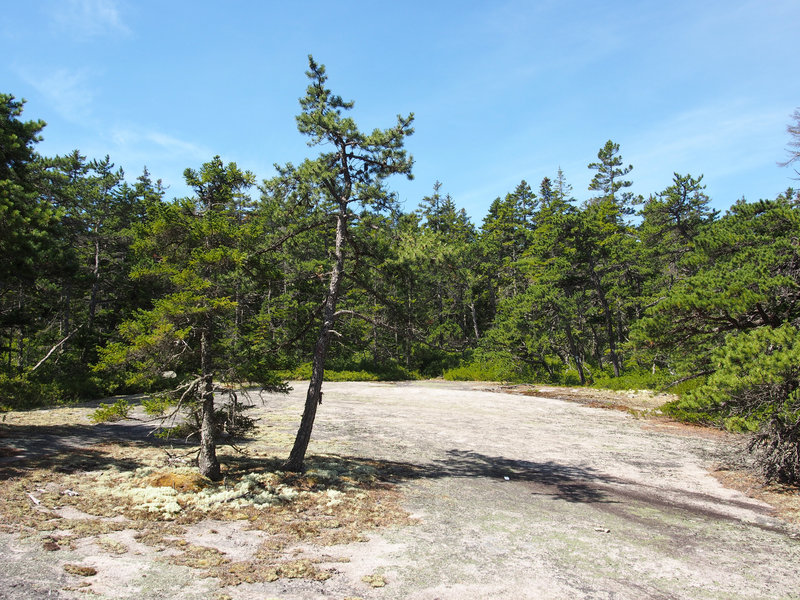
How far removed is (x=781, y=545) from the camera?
655cm

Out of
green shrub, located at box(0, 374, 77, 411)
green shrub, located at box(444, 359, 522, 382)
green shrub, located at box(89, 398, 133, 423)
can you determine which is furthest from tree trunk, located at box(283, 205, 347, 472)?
green shrub, located at box(444, 359, 522, 382)

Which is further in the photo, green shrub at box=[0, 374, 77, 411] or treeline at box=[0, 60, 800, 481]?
green shrub at box=[0, 374, 77, 411]

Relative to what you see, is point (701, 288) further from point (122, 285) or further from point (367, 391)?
point (122, 285)

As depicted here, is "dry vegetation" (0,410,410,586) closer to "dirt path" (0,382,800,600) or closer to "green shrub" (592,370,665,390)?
"dirt path" (0,382,800,600)

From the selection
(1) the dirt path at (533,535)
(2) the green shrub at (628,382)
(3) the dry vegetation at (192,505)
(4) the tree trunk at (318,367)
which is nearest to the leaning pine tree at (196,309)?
(4) the tree trunk at (318,367)

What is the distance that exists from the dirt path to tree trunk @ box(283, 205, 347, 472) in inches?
82.9

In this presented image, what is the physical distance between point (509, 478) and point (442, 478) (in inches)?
60.2

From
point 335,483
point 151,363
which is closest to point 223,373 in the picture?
point 151,363

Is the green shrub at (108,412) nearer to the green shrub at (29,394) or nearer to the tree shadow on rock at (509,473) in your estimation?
the tree shadow on rock at (509,473)

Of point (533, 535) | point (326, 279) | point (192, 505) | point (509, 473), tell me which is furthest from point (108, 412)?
point (509, 473)

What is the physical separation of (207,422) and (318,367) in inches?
94.8

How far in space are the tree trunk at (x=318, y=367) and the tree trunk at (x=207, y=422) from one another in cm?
158

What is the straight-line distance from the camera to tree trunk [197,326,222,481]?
29.0ft

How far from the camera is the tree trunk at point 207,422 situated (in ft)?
29.0
